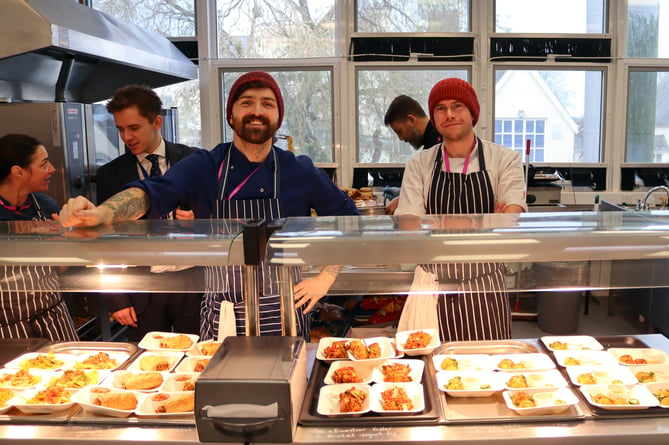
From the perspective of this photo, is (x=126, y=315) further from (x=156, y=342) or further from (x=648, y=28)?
(x=648, y=28)

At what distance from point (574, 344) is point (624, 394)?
1.21 feet

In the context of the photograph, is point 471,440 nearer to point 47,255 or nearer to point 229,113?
point 47,255

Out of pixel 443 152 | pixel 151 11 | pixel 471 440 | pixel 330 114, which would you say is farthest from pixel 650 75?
pixel 471 440

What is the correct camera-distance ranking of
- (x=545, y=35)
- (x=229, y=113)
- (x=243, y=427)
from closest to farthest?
(x=243, y=427) → (x=229, y=113) → (x=545, y=35)

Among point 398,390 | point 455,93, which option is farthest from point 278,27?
point 398,390

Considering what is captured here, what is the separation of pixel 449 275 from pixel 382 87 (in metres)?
4.57

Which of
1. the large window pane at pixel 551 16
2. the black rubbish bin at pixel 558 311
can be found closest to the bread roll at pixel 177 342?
the black rubbish bin at pixel 558 311

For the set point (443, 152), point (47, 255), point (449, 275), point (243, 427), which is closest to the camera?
point (243, 427)

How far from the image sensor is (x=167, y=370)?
185 cm

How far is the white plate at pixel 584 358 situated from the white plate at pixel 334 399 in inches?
25.0

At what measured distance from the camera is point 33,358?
1929 millimetres

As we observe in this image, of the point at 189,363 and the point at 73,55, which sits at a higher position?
the point at 73,55

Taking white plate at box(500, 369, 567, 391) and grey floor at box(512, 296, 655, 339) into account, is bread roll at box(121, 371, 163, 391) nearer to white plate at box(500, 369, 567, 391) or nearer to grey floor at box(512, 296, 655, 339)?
white plate at box(500, 369, 567, 391)

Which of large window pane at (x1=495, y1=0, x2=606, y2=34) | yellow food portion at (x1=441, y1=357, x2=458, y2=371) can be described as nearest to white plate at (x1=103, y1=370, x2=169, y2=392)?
yellow food portion at (x1=441, y1=357, x2=458, y2=371)
